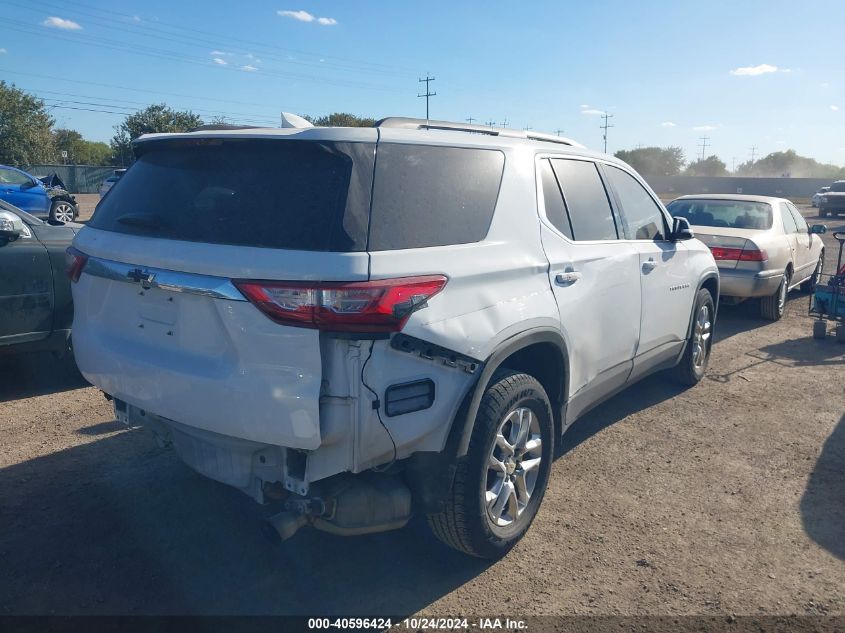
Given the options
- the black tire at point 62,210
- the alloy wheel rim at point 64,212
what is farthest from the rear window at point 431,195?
the alloy wheel rim at point 64,212

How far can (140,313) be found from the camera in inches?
119

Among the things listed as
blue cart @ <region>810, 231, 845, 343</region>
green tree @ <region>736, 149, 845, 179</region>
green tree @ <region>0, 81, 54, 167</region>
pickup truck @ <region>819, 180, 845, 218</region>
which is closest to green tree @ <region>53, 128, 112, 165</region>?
green tree @ <region>0, 81, 54, 167</region>

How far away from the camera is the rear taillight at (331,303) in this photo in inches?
99.1

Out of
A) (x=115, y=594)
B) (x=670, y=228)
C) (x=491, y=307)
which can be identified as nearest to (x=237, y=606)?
(x=115, y=594)

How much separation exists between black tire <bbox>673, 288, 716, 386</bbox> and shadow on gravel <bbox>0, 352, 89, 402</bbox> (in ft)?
16.6

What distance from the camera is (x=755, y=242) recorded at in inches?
331

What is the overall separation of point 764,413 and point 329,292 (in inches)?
172

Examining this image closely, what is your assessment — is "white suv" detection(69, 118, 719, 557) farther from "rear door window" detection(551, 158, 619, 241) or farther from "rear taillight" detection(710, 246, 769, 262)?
"rear taillight" detection(710, 246, 769, 262)

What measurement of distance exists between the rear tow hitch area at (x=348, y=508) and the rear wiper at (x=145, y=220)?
1.29 meters

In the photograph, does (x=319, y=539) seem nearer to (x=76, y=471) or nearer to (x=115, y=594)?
(x=115, y=594)

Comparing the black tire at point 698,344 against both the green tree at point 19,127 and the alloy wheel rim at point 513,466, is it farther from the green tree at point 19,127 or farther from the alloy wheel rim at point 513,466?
the green tree at point 19,127

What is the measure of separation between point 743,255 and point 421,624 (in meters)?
6.98

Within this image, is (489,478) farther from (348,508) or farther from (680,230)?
(680,230)

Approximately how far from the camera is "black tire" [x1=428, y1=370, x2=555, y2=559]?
10.1 feet
